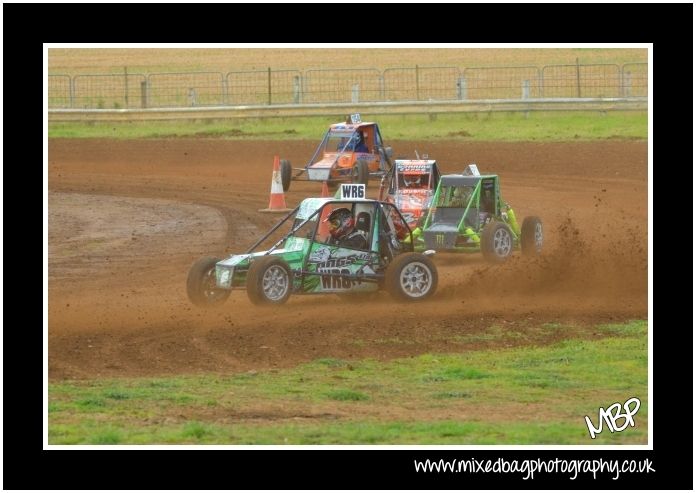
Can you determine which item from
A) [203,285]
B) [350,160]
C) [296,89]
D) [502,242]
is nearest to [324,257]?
[203,285]

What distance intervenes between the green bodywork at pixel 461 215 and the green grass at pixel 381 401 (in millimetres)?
4639

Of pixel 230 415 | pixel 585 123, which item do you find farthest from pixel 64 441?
pixel 585 123

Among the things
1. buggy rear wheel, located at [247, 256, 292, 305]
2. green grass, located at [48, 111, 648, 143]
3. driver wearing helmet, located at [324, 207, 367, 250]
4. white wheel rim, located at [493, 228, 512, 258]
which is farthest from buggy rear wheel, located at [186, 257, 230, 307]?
green grass, located at [48, 111, 648, 143]

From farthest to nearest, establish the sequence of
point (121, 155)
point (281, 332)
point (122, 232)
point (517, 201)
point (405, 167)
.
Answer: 1. point (121, 155)
2. point (517, 201)
3. point (122, 232)
4. point (405, 167)
5. point (281, 332)

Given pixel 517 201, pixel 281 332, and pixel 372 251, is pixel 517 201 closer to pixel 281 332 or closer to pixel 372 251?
pixel 372 251

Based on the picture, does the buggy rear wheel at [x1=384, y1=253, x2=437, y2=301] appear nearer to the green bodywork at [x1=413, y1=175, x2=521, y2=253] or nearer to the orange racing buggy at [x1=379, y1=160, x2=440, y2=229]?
the green bodywork at [x1=413, y1=175, x2=521, y2=253]

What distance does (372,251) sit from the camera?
14.5 metres

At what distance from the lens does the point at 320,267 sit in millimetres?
14117

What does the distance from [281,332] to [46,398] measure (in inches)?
143

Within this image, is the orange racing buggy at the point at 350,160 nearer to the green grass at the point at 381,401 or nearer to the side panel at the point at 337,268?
the side panel at the point at 337,268

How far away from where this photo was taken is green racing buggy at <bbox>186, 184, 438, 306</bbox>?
13.8 metres

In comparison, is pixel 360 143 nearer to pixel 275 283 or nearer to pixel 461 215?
pixel 461 215

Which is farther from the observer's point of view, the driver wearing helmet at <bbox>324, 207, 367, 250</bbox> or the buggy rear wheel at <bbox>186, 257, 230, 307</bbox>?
the driver wearing helmet at <bbox>324, 207, 367, 250</bbox>

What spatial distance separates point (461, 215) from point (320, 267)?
397cm
